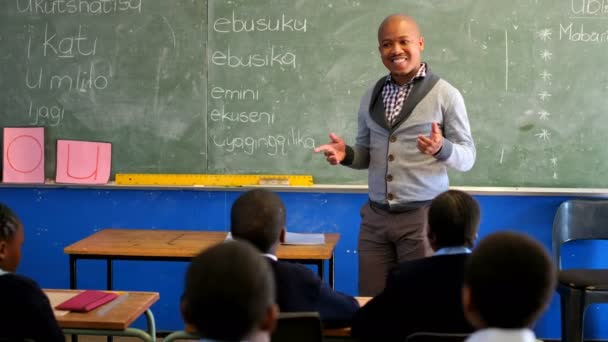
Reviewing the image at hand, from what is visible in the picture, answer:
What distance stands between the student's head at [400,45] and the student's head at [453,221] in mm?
960

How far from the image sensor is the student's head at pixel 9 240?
7.22 feet

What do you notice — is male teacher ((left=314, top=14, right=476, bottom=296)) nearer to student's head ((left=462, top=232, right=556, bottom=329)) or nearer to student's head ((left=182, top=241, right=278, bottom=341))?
student's head ((left=462, top=232, right=556, bottom=329))

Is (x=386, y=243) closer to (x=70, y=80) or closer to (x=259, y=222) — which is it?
(x=259, y=222)

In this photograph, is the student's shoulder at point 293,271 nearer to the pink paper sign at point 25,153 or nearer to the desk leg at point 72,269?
the desk leg at point 72,269

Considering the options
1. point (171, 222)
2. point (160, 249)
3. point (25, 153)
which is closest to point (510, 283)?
point (160, 249)

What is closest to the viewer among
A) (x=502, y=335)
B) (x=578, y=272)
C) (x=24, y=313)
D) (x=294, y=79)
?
(x=502, y=335)

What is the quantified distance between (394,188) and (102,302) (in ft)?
4.14

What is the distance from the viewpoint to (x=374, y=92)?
321 cm

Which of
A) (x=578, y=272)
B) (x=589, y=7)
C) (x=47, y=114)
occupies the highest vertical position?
(x=589, y=7)

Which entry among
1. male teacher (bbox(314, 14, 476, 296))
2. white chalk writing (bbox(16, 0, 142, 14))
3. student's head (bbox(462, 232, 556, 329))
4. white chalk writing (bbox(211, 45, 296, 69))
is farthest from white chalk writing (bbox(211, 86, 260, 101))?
student's head (bbox(462, 232, 556, 329))

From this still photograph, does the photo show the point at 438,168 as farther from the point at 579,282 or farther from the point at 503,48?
the point at 503,48

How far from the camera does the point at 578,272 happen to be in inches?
151

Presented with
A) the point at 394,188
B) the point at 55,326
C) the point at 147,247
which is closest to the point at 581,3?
the point at 394,188

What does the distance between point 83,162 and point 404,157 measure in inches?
89.3
